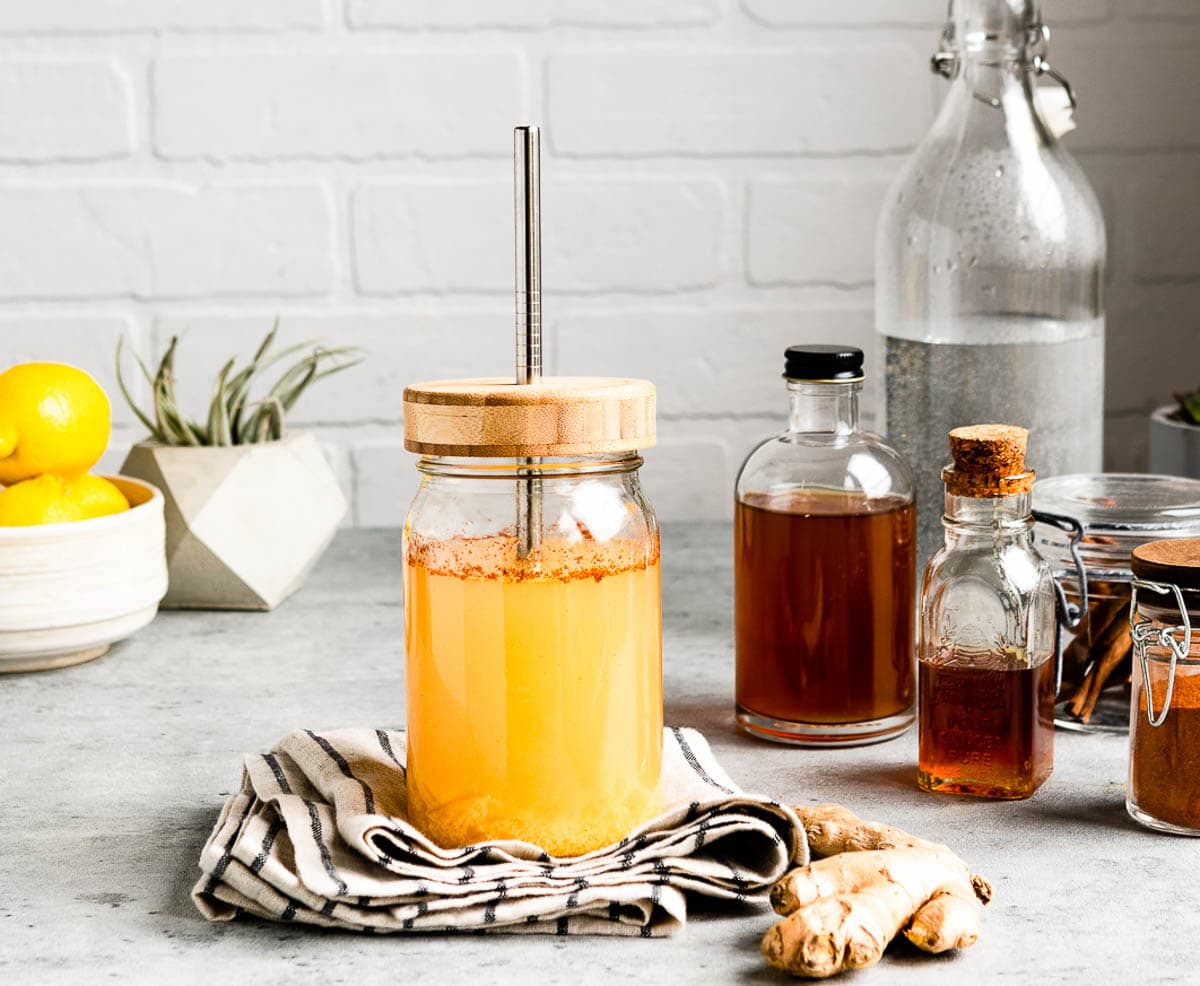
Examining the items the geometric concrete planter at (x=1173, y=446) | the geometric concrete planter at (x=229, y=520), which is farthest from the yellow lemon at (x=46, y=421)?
the geometric concrete planter at (x=1173, y=446)

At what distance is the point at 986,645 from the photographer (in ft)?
2.89

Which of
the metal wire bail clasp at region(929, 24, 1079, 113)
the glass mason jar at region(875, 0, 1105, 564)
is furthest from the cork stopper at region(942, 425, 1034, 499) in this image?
the metal wire bail clasp at region(929, 24, 1079, 113)

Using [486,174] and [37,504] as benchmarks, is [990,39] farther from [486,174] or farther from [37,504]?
[37,504]

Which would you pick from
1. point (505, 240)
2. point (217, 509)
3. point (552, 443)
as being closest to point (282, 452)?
point (217, 509)

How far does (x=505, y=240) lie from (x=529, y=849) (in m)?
1.01

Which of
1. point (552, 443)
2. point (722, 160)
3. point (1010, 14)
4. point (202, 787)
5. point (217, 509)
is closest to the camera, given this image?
point (552, 443)

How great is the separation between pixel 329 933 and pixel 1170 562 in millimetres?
471

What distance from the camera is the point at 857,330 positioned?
1686 mm

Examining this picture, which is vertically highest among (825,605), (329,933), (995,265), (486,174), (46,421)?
(486,174)

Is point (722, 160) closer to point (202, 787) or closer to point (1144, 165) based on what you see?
point (1144, 165)

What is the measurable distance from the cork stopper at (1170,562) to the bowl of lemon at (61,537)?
0.73 m

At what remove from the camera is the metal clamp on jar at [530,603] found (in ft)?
2.40

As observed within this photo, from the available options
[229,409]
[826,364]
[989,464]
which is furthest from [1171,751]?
[229,409]

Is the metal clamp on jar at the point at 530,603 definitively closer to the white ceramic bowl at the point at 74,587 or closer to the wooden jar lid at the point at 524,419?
the wooden jar lid at the point at 524,419
